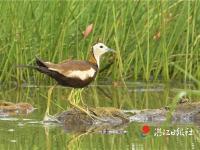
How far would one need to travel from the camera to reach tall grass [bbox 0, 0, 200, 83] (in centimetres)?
1258

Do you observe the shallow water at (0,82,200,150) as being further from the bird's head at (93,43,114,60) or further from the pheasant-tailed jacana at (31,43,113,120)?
the bird's head at (93,43,114,60)

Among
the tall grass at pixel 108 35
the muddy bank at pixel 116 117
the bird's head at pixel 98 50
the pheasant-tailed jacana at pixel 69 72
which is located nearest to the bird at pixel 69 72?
the pheasant-tailed jacana at pixel 69 72

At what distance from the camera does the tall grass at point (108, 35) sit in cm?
1258

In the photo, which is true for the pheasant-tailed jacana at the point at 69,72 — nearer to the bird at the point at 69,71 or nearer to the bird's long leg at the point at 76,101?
the bird at the point at 69,71

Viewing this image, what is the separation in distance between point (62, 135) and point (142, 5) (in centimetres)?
539

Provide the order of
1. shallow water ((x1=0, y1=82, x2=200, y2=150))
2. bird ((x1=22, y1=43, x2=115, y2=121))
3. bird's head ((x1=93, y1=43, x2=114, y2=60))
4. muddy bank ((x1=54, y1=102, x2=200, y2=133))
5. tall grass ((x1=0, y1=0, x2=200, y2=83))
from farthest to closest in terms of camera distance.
Answer: 1. tall grass ((x1=0, y1=0, x2=200, y2=83))
2. bird's head ((x1=93, y1=43, x2=114, y2=60))
3. bird ((x1=22, y1=43, x2=115, y2=121))
4. muddy bank ((x1=54, y1=102, x2=200, y2=133))
5. shallow water ((x1=0, y1=82, x2=200, y2=150))

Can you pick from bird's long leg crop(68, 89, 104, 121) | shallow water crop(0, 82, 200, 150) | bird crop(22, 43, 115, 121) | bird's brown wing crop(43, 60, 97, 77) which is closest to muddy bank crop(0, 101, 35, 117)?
shallow water crop(0, 82, 200, 150)

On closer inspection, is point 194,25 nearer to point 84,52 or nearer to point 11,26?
point 84,52

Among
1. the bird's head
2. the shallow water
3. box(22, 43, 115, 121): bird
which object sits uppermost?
the bird's head

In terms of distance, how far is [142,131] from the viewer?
8484 mm

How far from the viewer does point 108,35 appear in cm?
1298

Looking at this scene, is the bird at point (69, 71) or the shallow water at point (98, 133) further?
the bird at point (69, 71)

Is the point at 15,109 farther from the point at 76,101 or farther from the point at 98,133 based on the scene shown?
the point at 98,133

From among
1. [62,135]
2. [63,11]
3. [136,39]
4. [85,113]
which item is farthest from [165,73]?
[62,135]
